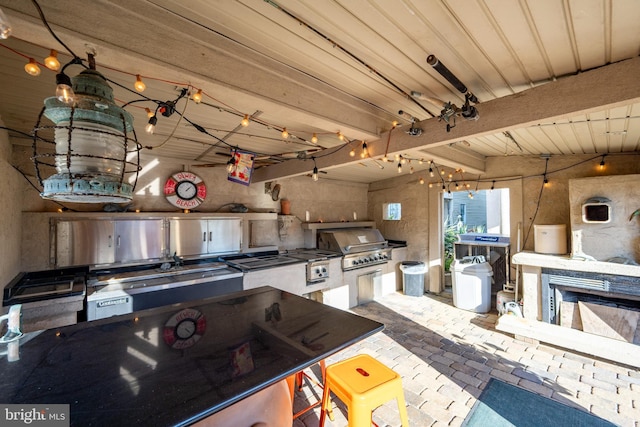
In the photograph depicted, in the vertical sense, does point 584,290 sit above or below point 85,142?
below

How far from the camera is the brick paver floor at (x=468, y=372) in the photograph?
7.59 feet

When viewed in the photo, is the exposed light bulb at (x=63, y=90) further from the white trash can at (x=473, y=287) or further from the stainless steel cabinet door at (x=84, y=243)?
the white trash can at (x=473, y=287)

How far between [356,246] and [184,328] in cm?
421

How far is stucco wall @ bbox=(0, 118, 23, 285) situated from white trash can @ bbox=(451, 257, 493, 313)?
5887 mm

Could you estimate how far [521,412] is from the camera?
2303mm

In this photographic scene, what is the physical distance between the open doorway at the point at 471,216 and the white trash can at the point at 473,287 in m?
0.99

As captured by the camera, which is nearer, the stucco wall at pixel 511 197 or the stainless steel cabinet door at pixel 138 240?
the stainless steel cabinet door at pixel 138 240

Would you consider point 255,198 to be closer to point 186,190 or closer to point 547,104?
point 186,190

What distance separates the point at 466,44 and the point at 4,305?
12.9 feet

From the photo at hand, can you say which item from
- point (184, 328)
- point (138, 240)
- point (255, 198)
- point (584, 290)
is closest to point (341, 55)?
point (184, 328)

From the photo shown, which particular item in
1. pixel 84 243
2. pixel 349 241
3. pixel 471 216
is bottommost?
pixel 349 241

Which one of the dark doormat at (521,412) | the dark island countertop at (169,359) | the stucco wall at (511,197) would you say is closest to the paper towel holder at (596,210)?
the stucco wall at (511,197)

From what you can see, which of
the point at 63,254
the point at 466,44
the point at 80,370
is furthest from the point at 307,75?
the point at 63,254

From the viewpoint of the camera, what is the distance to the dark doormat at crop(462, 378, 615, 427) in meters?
2.18
